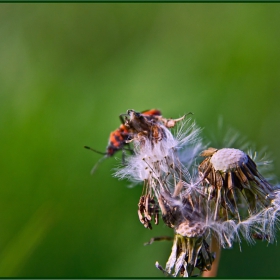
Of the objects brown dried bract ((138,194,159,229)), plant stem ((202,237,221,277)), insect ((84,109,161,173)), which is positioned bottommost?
plant stem ((202,237,221,277))

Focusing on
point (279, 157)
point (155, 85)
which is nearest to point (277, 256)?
point (279, 157)

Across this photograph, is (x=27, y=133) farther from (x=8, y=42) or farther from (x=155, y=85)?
(x=8, y=42)

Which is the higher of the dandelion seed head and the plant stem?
the dandelion seed head

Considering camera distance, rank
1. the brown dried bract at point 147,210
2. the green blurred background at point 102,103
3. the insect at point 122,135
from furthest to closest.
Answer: the green blurred background at point 102,103
the insect at point 122,135
the brown dried bract at point 147,210

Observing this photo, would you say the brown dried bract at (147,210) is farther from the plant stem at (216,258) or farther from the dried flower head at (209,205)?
the plant stem at (216,258)

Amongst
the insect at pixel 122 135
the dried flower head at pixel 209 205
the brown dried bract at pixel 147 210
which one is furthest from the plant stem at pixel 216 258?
the insect at pixel 122 135

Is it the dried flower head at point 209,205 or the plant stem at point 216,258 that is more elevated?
the dried flower head at point 209,205

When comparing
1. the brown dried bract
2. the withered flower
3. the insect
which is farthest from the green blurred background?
the withered flower

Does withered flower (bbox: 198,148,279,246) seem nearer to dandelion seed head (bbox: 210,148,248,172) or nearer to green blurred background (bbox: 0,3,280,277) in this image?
dandelion seed head (bbox: 210,148,248,172)

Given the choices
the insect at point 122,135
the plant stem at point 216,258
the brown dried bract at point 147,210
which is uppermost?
the insect at point 122,135

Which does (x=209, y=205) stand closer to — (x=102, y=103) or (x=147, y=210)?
(x=147, y=210)
